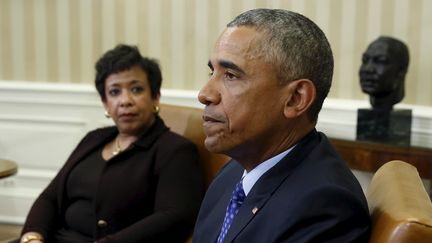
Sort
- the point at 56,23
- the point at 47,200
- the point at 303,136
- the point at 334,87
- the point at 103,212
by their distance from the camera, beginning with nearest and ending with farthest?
the point at 303,136 → the point at 103,212 → the point at 47,200 → the point at 334,87 → the point at 56,23

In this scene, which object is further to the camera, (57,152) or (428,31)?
(57,152)

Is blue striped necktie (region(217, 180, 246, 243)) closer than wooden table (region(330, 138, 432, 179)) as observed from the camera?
Yes

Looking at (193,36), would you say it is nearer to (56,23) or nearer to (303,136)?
(56,23)

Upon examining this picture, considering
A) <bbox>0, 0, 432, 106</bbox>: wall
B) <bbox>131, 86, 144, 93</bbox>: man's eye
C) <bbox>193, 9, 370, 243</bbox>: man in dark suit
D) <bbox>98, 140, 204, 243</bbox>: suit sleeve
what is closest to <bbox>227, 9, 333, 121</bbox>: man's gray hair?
<bbox>193, 9, 370, 243</bbox>: man in dark suit

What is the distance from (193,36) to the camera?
13.1ft

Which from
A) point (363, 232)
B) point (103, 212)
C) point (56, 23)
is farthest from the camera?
point (56, 23)

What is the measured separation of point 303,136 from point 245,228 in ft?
0.80

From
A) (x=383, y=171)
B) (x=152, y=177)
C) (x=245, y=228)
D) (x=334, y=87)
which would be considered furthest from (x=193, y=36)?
(x=245, y=228)

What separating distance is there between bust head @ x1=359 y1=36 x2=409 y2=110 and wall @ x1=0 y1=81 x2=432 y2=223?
72.3 inches

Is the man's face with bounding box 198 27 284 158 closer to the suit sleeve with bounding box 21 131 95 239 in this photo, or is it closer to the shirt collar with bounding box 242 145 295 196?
the shirt collar with bounding box 242 145 295 196

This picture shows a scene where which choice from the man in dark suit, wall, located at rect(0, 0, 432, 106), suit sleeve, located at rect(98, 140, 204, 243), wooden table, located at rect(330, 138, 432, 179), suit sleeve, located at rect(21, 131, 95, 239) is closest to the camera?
the man in dark suit

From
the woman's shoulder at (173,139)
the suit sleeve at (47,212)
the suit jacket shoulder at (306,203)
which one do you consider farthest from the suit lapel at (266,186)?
the suit sleeve at (47,212)

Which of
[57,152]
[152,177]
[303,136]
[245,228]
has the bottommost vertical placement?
[57,152]

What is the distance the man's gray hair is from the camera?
136 cm
